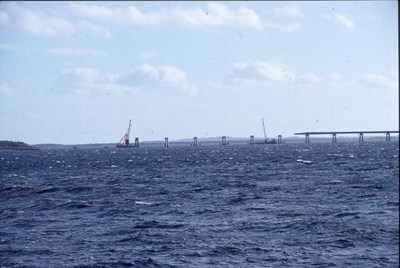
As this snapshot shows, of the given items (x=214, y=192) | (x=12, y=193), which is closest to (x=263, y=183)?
(x=214, y=192)

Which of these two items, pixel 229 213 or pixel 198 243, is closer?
pixel 198 243

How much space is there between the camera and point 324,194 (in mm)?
49469

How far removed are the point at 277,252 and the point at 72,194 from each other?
105 feet

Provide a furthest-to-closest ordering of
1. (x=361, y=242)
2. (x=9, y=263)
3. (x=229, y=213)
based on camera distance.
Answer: (x=229, y=213) < (x=361, y=242) < (x=9, y=263)

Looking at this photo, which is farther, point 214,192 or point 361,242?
point 214,192

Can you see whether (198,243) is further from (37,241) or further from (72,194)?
(72,194)

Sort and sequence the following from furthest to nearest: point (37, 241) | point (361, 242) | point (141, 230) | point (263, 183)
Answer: point (263, 183) → point (141, 230) → point (37, 241) → point (361, 242)

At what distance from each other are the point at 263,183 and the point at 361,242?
34063mm

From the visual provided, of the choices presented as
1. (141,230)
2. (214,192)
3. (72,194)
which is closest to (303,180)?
(214,192)

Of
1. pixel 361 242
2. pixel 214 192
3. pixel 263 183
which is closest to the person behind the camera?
pixel 361 242

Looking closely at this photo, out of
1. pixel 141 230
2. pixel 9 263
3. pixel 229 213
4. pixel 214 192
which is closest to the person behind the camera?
pixel 9 263

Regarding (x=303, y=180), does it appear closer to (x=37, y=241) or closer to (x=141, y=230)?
(x=141, y=230)

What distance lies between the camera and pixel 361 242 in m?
29.2

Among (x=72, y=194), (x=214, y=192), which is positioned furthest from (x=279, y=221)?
(x=72, y=194)
